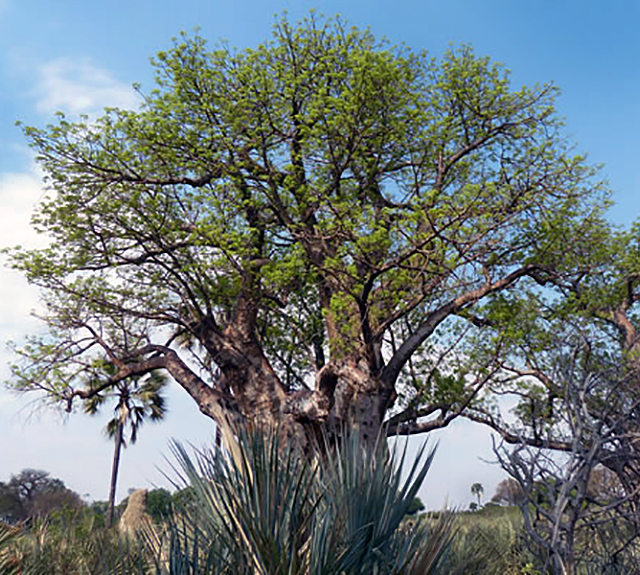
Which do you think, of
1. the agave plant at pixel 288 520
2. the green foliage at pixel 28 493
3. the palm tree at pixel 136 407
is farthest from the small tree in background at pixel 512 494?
the green foliage at pixel 28 493

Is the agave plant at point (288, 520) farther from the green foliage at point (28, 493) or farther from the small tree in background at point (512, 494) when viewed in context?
the green foliage at point (28, 493)

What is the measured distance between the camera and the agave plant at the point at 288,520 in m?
3.91

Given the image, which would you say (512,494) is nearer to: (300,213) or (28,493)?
(300,213)

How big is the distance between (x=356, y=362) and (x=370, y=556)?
941 cm

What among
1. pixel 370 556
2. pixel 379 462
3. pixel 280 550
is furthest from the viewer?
pixel 379 462

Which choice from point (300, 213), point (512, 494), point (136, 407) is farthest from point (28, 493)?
point (512, 494)

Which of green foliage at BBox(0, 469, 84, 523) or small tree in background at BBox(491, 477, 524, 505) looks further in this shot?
green foliage at BBox(0, 469, 84, 523)

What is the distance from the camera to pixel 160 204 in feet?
49.3

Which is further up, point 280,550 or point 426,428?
point 426,428

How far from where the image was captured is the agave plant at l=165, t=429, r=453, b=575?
12.8 ft

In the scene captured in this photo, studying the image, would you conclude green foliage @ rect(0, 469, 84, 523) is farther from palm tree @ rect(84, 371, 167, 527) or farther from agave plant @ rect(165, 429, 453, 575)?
agave plant @ rect(165, 429, 453, 575)

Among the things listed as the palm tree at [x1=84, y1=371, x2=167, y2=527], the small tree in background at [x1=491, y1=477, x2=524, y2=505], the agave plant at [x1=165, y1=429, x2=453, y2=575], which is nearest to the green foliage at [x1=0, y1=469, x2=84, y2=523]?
the palm tree at [x1=84, y1=371, x2=167, y2=527]

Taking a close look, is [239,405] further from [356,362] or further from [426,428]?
[426,428]

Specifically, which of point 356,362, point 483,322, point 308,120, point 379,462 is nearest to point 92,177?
point 308,120
